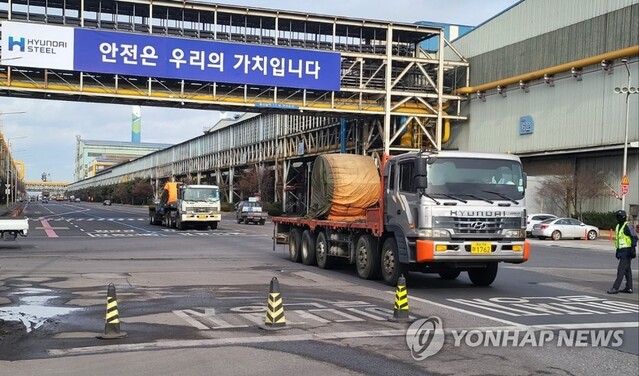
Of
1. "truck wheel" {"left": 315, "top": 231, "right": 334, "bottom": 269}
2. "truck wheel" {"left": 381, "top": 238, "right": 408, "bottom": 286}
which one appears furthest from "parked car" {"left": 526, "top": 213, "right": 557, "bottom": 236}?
"truck wheel" {"left": 381, "top": 238, "right": 408, "bottom": 286}

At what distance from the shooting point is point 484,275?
14961 millimetres

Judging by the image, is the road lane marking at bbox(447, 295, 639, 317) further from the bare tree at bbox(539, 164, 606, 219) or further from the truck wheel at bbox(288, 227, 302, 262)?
the bare tree at bbox(539, 164, 606, 219)

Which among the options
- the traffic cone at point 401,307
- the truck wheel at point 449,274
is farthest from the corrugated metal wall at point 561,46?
Result: the traffic cone at point 401,307

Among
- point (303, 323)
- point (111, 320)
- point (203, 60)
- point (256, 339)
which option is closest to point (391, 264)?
point (303, 323)

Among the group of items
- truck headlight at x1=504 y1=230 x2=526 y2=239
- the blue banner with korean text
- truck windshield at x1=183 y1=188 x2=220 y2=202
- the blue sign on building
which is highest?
the blue banner with korean text

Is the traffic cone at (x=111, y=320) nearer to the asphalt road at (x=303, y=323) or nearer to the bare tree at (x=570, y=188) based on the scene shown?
the asphalt road at (x=303, y=323)

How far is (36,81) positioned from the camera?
41938mm

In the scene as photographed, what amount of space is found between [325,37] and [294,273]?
120 feet

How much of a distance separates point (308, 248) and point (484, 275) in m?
5.88

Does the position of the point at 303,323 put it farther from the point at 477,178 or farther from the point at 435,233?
the point at 477,178

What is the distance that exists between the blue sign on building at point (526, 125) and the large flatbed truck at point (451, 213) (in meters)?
34.4

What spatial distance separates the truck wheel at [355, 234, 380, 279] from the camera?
1510 cm

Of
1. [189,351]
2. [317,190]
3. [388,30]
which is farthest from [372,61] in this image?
[189,351]

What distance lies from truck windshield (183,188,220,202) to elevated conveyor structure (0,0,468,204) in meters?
6.59
